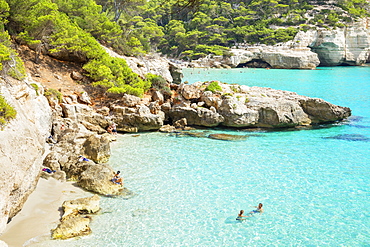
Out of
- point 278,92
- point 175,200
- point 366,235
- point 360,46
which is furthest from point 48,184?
point 360,46

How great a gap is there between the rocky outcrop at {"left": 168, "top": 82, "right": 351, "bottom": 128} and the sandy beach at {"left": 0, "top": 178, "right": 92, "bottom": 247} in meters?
10.9

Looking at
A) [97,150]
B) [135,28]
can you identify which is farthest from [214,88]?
[135,28]

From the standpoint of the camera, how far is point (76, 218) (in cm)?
932

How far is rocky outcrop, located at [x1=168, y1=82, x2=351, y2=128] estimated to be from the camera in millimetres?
20812

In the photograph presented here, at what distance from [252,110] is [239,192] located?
9931mm

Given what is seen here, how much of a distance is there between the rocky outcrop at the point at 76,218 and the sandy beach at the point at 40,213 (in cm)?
31

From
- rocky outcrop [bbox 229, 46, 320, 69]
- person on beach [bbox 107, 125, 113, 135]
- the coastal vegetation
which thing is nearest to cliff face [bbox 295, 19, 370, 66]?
the coastal vegetation

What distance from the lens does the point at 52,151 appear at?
14.3 m

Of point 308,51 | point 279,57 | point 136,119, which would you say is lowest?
point 136,119

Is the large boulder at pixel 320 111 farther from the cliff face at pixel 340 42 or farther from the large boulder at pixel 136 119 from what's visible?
the cliff face at pixel 340 42

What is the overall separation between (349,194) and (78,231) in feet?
33.0

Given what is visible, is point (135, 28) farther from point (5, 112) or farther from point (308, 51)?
point (308, 51)

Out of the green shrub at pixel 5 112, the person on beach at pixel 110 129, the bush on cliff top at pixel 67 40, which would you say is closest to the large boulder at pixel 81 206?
the green shrub at pixel 5 112

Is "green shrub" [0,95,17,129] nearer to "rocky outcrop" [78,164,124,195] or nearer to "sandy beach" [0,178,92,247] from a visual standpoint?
"sandy beach" [0,178,92,247]
